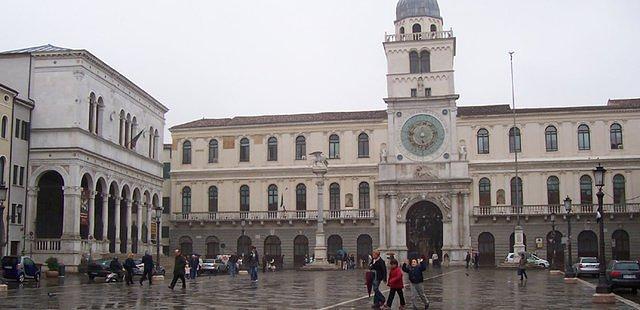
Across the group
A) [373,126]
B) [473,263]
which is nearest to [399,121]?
[373,126]

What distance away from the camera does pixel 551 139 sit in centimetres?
6725

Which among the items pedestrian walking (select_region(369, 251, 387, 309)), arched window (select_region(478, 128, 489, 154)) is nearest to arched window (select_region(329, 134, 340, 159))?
arched window (select_region(478, 128, 489, 154))

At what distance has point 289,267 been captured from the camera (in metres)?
68.8

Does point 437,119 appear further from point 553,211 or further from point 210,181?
point 210,181

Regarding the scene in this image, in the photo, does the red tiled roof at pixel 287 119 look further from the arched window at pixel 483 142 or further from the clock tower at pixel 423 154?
the arched window at pixel 483 142

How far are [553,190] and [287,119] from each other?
981 inches

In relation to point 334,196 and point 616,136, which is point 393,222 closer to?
point 334,196

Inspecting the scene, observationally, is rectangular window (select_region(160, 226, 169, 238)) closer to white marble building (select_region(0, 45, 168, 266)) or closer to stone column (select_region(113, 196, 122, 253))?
stone column (select_region(113, 196, 122, 253))

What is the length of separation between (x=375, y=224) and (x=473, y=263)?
9730 mm

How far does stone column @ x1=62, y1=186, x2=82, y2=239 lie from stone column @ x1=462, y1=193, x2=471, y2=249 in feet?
110

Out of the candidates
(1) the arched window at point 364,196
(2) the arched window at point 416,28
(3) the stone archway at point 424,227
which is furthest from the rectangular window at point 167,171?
(2) the arched window at point 416,28

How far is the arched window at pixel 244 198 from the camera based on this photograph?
237ft

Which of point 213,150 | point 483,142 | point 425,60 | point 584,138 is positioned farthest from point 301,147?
point 584,138

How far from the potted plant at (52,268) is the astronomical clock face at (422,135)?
114 feet
